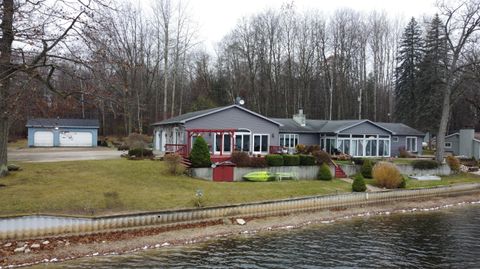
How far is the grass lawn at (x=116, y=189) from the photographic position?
18.3 metres

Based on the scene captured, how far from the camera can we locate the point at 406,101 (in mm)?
57406

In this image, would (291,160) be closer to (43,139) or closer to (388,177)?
(388,177)

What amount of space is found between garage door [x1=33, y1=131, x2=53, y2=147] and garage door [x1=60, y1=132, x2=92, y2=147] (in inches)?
46.0

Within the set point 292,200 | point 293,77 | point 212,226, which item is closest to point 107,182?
point 212,226

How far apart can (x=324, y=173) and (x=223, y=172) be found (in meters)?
7.71

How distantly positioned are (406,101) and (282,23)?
2094 cm

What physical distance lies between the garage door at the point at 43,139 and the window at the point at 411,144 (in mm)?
40313

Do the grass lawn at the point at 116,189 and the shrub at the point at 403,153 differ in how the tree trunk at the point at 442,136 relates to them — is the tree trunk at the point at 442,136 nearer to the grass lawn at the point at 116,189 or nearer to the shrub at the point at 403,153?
the shrub at the point at 403,153

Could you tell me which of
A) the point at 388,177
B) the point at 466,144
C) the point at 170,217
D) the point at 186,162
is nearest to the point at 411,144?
the point at 466,144

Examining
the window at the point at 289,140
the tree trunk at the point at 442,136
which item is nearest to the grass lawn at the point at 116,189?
the window at the point at 289,140

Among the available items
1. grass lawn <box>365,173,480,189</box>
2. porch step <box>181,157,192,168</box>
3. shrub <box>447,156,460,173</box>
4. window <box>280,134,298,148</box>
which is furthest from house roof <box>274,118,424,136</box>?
porch step <box>181,157,192,168</box>

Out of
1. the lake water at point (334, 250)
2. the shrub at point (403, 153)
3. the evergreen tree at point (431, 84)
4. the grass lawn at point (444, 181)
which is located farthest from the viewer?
the evergreen tree at point (431, 84)

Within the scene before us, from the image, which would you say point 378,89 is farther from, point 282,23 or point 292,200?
point 292,200

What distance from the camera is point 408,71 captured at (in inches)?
2267
